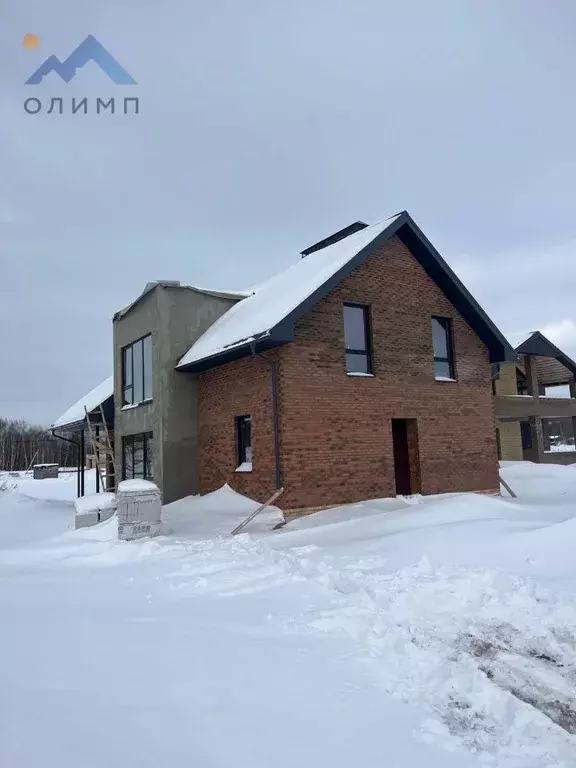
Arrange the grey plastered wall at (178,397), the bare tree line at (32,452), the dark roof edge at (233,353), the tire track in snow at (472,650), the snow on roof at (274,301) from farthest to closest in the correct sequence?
the bare tree line at (32,452) < the grey plastered wall at (178,397) < the snow on roof at (274,301) < the dark roof edge at (233,353) < the tire track in snow at (472,650)

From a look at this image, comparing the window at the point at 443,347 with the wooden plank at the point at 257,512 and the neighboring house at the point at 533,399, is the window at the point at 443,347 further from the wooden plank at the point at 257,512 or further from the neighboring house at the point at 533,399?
the neighboring house at the point at 533,399

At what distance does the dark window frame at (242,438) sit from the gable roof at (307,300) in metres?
1.45

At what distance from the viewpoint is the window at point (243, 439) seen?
13.0m

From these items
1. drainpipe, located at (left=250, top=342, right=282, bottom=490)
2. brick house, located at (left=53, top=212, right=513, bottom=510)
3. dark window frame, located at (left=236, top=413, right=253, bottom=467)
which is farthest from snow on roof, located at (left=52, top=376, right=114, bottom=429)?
drainpipe, located at (left=250, top=342, right=282, bottom=490)

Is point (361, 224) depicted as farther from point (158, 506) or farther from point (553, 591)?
point (553, 591)

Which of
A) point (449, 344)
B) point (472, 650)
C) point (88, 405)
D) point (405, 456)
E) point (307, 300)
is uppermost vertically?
point (307, 300)

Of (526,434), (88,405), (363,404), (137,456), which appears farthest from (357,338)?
(526,434)

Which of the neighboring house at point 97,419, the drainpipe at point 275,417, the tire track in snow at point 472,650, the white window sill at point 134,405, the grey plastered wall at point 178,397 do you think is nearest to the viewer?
the tire track in snow at point 472,650

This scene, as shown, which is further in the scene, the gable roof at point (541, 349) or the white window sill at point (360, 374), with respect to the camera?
the gable roof at point (541, 349)

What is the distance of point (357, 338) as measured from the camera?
1324 cm

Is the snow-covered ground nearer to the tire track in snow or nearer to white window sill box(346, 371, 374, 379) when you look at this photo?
the tire track in snow

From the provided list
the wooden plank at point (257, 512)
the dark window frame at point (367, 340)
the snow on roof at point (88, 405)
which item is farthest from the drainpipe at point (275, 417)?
the snow on roof at point (88, 405)

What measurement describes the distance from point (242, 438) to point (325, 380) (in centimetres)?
248

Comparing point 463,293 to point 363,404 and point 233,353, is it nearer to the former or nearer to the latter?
point 363,404
